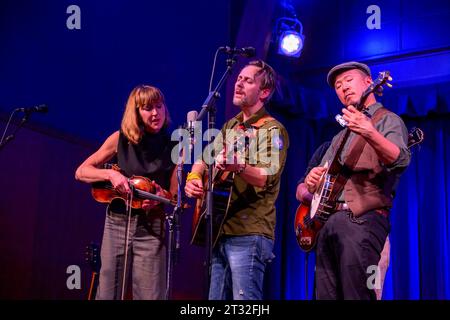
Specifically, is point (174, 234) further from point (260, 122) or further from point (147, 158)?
point (260, 122)

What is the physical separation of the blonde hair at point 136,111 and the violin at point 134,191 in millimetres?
234

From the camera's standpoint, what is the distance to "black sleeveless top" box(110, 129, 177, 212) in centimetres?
407

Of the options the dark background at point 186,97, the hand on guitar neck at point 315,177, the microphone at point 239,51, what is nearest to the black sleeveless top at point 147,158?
the microphone at point 239,51

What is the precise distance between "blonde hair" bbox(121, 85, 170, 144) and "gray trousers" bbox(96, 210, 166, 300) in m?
0.52

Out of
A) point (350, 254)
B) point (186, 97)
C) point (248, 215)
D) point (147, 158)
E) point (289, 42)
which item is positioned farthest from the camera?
point (289, 42)

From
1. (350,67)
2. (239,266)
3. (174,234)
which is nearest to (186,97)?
(350,67)

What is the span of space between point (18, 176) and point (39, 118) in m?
0.54

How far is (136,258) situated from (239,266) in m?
0.71

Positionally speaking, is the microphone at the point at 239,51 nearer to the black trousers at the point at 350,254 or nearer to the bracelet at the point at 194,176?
the bracelet at the point at 194,176

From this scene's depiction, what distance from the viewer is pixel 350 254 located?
335 centimetres

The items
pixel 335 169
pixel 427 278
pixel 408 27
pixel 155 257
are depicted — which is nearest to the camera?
pixel 335 169
